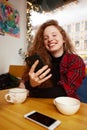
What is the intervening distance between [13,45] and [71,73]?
198 centimetres

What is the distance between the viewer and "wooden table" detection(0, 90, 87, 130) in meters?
0.53

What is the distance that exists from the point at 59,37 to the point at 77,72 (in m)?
0.32

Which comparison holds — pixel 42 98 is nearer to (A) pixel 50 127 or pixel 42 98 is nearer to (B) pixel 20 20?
(A) pixel 50 127

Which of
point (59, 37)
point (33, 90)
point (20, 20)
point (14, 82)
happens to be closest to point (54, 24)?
point (59, 37)

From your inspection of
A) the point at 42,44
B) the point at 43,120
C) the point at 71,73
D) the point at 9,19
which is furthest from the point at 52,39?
the point at 9,19

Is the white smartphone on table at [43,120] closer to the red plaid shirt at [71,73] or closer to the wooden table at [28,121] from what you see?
the wooden table at [28,121]

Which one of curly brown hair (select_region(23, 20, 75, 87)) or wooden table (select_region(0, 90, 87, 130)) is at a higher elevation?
curly brown hair (select_region(23, 20, 75, 87))

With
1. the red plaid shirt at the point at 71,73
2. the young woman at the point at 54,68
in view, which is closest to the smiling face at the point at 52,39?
the young woman at the point at 54,68

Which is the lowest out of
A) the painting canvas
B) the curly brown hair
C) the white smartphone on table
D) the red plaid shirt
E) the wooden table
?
the wooden table

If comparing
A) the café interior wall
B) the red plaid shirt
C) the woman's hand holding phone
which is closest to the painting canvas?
the café interior wall

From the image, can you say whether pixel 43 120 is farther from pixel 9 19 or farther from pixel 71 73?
pixel 9 19

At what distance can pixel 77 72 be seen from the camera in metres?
0.98

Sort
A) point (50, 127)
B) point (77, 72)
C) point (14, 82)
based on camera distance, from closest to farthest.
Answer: point (50, 127), point (77, 72), point (14, 82)

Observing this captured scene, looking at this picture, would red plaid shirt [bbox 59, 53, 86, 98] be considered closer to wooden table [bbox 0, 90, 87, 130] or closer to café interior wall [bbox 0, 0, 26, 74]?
wooden table [bbox 0, 90, 87, 130]
